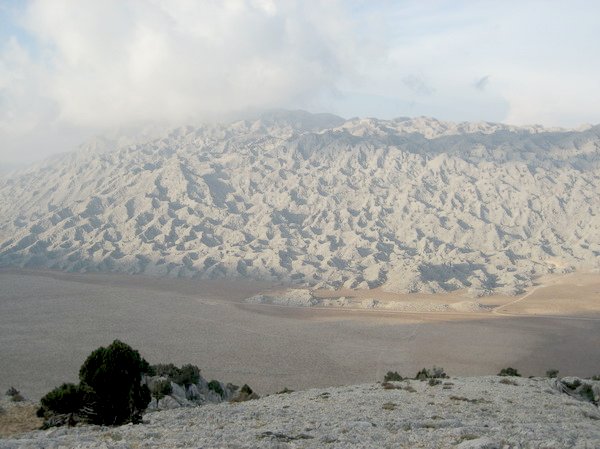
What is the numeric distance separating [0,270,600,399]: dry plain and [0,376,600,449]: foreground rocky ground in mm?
21192

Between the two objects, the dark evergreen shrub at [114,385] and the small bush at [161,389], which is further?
the small bush at [161,389]

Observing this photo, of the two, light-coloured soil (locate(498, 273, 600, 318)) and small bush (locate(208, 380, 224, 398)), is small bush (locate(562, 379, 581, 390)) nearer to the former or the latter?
small bush (locate(208, 380, 224, 398))

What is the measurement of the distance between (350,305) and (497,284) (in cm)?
3579

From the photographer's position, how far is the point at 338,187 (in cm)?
16312

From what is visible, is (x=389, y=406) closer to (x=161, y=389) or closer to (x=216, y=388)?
(x=161, y=389)

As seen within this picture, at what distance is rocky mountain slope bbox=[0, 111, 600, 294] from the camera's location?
11525 cm

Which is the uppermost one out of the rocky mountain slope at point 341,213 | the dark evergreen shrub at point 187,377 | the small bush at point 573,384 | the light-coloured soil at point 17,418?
the rocky mountain slope at point 341,213

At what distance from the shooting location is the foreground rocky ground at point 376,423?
1405cm

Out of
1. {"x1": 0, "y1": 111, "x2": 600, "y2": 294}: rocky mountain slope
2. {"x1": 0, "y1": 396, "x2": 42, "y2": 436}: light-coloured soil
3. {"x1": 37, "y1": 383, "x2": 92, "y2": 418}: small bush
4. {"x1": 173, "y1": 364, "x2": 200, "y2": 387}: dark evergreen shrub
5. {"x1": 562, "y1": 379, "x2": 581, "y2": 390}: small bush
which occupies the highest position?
{"x1": 0, "y1": 111, "x2": 600, "y2": 294}: rocky mountain slope

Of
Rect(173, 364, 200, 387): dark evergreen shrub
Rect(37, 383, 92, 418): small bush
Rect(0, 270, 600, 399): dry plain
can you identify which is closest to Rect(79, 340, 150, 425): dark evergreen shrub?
Rect(37, 383, 92, 418): small bush

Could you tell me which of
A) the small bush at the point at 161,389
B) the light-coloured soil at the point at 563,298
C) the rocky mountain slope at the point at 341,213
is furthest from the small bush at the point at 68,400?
the rocky mountain slope at the point at 341,213

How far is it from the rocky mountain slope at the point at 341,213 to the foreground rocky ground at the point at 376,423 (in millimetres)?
74436

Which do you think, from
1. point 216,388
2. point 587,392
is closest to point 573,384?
point 587,392

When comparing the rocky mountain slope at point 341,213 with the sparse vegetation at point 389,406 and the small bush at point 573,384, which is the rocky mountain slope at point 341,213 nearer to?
the small bush at point 573,384
